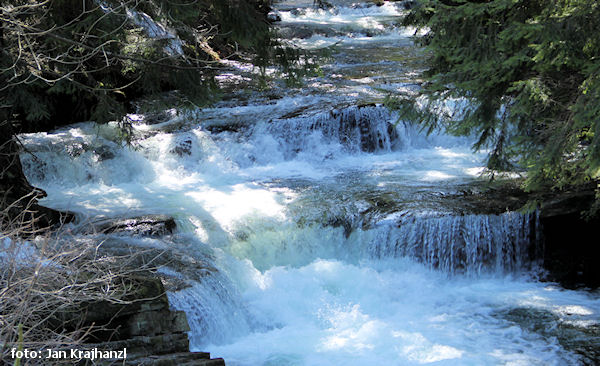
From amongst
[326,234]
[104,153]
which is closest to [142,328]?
[326,234]

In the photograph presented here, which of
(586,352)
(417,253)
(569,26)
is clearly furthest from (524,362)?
(569,26)

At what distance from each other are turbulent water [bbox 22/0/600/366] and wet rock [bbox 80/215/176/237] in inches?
8.9

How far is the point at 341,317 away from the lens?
741 centimetres

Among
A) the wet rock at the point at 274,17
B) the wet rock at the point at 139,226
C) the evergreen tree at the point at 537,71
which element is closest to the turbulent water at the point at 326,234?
the wet rock at the point at 139,226

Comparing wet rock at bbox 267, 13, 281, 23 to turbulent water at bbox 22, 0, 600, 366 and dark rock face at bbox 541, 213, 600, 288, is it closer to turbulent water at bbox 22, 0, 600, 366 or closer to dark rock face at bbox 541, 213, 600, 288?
turbulent water at bbox 22, 0, 600, 366

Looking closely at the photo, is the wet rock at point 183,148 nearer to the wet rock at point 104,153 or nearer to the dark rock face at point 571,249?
the wet rock at point 104,153

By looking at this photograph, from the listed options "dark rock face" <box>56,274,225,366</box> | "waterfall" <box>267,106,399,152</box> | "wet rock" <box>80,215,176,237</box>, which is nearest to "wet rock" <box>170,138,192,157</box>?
"waterfall" <box>267,106,399,152</box>

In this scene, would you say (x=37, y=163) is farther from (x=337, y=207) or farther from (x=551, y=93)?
(x=551, y=93)

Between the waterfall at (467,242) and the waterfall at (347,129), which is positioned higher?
the waterfall at (347,129)

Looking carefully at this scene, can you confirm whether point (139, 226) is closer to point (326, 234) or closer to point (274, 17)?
point (326, 234)

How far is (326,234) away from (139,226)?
2.72 meters

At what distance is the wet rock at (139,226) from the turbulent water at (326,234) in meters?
0.23

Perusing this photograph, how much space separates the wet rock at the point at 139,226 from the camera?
8383mm

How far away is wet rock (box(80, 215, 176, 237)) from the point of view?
8.38m
